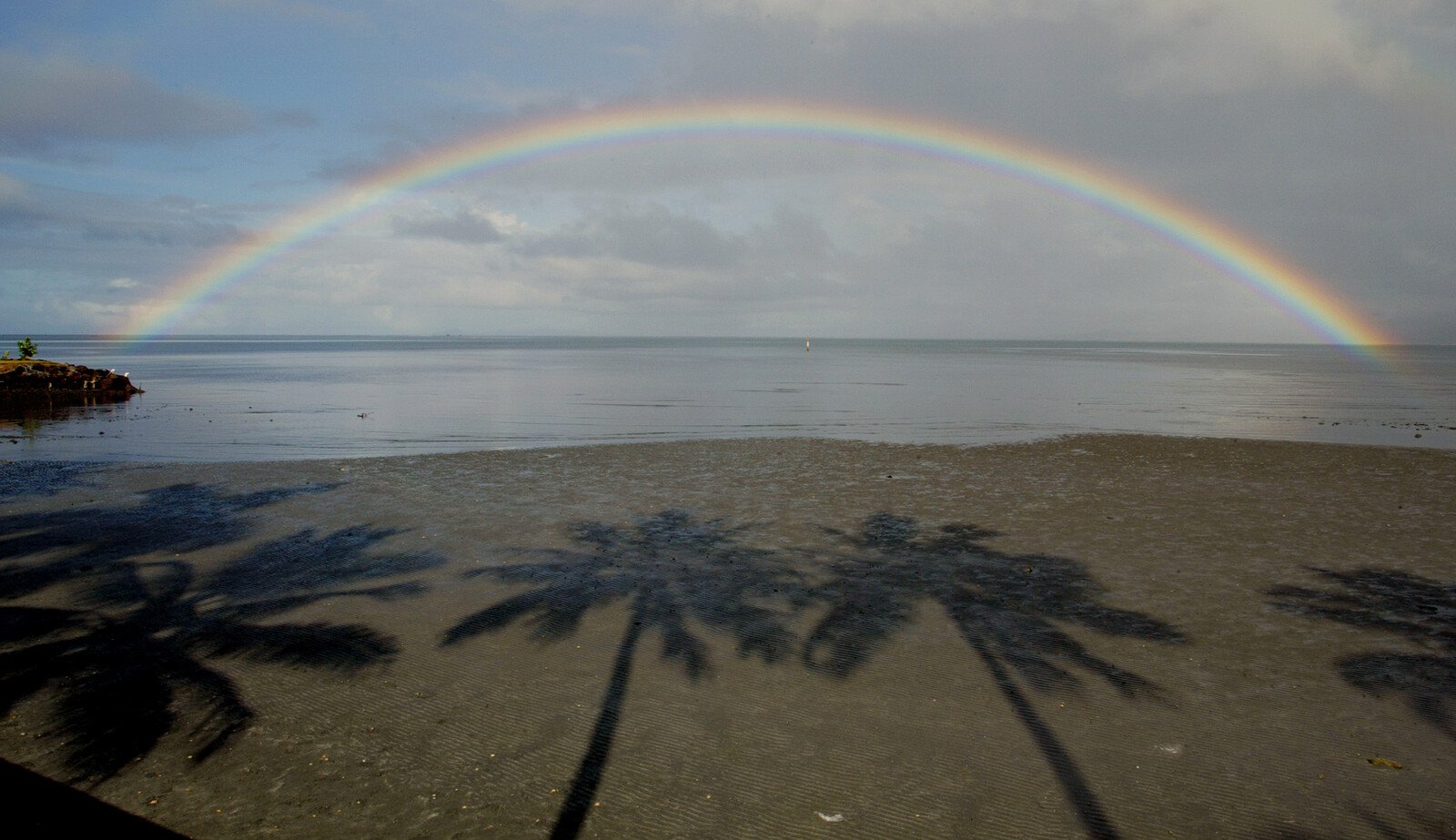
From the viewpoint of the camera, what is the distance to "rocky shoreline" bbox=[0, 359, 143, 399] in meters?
40.4

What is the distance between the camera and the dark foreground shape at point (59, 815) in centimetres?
548

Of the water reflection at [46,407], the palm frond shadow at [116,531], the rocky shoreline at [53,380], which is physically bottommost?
the palm frond shadow at [116,531]

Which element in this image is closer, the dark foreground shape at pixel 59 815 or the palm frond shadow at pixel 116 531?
the dark foreground shape at pixel 59 815

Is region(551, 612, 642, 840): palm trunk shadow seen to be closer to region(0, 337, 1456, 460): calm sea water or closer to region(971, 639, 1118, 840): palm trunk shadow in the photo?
region(971, 639, 1118, 840): palm trunk shadow

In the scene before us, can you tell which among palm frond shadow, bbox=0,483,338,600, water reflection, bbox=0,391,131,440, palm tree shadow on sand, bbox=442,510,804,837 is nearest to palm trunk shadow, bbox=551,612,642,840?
palm tree shadow on sand, bbox=442,510,804,837

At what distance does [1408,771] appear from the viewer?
634 centimetres

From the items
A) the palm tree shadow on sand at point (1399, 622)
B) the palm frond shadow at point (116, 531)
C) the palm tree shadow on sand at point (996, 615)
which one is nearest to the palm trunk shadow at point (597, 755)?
the palm tree shadow on sand at point (996, 615)

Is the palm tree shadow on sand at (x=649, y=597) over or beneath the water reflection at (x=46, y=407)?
beneath

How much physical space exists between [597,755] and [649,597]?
4.03m

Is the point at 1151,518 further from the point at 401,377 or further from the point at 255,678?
the point at 401,377

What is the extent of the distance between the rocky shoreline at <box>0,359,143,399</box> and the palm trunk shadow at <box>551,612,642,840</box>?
4549cm

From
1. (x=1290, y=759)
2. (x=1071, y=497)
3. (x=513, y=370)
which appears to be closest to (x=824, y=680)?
(x=1290, y=759)

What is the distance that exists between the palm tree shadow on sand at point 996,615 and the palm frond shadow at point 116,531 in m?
10.0

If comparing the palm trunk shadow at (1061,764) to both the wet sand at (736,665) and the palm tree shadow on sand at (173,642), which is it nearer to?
the wet sand at (736,665)
